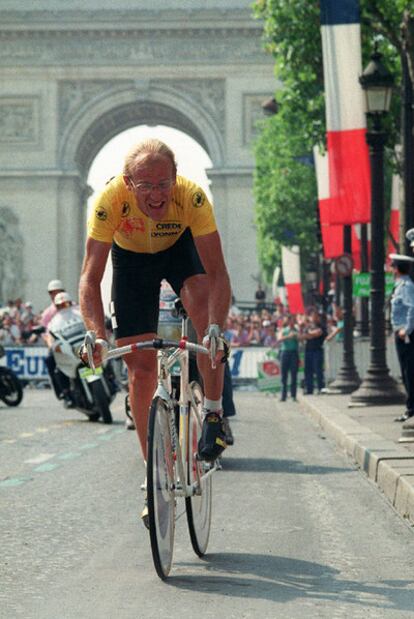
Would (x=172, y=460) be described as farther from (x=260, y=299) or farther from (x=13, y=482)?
(x=260, y=299)

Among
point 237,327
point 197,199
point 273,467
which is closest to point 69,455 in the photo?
point 273,467

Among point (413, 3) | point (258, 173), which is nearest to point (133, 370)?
point (413, 3)

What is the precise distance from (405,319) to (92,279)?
31.2 ft

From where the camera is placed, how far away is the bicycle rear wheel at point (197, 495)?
6.92 m

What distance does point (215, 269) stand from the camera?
6969 millimetres

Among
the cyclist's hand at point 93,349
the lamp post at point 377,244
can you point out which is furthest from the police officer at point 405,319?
the cyclist's hand at point 93,349

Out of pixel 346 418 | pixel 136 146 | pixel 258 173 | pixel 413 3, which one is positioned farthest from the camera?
pixel 258 173

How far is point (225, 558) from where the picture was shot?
23.3 feet

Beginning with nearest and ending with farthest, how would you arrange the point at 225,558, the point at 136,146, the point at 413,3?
the point at 136,146 < the point at 225,558 < the point at 413,3

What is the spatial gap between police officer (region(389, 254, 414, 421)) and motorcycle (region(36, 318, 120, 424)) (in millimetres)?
3743

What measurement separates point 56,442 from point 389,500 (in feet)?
19.5

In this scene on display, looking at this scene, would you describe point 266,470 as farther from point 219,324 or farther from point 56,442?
point 219,324

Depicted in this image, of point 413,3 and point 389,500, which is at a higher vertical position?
point 413,3

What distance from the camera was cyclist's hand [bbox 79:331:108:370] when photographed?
6443 millimetres
